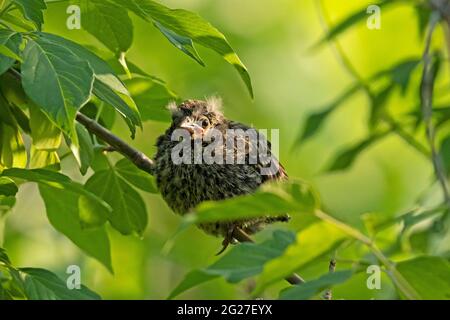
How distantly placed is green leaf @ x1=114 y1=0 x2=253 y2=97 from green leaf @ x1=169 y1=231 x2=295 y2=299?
2.27 ft

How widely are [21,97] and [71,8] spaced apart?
0.33 m

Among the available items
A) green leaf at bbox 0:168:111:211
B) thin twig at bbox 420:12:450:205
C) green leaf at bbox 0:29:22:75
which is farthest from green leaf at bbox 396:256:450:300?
thin twig at bbox 420:12:450:205

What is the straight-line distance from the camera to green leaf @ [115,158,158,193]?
3562 millimetres

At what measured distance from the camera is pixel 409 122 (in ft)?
15.6

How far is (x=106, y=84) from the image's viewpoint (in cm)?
274

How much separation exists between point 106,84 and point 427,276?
1.02 meters

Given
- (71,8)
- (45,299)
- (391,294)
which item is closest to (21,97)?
(71,8)

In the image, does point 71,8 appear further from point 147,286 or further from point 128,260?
point 147,286

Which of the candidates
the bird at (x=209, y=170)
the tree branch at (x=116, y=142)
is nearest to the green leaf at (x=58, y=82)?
the tree branch at (x=116, y=142)

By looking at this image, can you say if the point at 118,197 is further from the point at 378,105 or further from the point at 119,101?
the point at 378,105

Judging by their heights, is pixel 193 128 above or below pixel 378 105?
below

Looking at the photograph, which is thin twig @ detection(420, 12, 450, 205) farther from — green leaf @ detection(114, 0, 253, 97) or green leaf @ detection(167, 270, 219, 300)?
green leaf @ detection(167, 270, 219, 300)

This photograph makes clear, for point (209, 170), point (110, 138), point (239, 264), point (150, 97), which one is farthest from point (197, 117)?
point (239, 264)

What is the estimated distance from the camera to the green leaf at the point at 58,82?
100.0 inches
